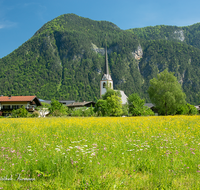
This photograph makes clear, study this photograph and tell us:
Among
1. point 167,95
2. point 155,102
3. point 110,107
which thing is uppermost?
point 167,95

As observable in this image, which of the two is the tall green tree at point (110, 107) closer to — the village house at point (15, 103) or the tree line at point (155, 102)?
the tree line at point (155, 102)

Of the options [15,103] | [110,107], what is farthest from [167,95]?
[15,103]

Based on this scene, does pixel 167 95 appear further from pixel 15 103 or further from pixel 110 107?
pixel 15 103

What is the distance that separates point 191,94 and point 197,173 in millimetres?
201182

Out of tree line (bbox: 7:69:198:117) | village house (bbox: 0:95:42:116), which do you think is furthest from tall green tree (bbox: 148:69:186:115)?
village house (bbox: 0:95:42:116)

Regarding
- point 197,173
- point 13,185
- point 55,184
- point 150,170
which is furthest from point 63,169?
point 197,173

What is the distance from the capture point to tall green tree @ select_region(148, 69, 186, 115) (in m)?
42.6

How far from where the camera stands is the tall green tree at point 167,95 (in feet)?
140

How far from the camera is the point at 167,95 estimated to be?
41938 mm

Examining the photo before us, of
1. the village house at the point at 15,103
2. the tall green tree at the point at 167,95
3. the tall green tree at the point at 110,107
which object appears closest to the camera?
the tall green tree at the point at 167,95

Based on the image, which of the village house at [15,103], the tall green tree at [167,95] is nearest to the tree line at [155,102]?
the tall green tree at [167,95]

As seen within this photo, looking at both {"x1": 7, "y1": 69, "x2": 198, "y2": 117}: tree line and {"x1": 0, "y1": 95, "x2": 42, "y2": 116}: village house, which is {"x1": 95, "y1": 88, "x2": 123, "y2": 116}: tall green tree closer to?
{"x1": 7, "y1": 69, "x2": 198, "y2": 117}: tree line

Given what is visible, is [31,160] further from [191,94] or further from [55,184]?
[191,94]

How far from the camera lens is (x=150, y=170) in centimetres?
422
